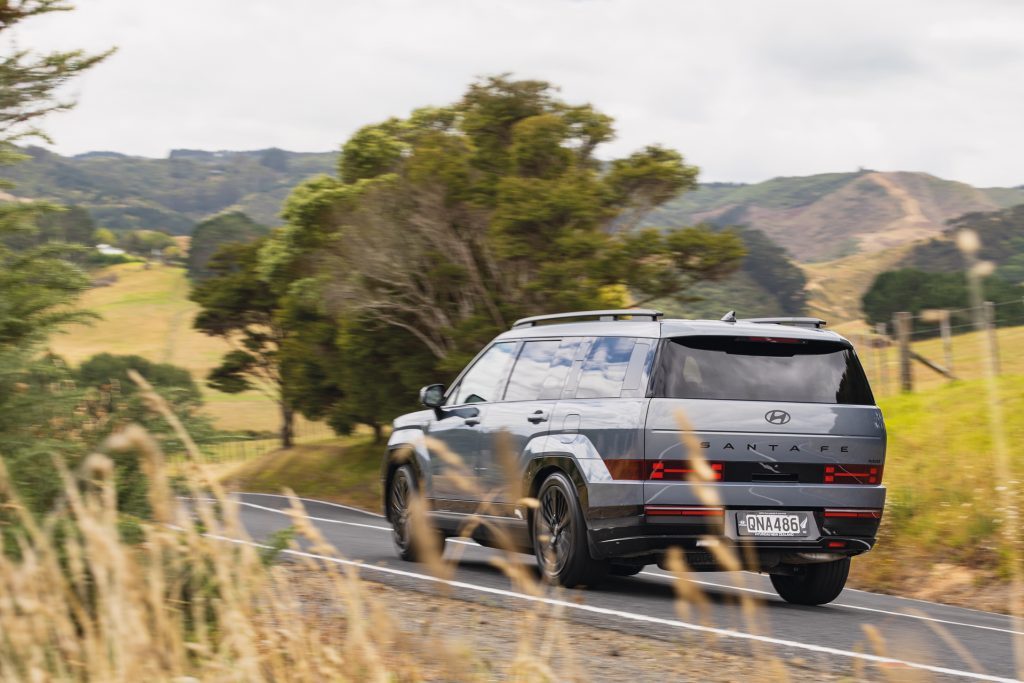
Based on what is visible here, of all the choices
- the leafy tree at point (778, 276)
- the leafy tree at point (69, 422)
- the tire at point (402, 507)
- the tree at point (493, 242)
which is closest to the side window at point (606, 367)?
the tire at point (402, 507)

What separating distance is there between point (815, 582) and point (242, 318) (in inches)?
1868

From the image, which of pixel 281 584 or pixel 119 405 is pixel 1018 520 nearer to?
pixel 119 405

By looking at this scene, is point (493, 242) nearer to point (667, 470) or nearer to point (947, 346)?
point (947, 346)

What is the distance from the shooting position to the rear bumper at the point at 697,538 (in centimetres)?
959

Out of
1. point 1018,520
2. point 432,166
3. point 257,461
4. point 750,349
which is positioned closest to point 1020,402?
point 1018,520

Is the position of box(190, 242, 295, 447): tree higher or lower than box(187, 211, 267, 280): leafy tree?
lower

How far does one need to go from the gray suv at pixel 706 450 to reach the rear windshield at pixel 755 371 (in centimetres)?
1

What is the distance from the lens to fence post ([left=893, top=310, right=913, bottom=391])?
23188 millimetres

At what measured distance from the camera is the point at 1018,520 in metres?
13.2

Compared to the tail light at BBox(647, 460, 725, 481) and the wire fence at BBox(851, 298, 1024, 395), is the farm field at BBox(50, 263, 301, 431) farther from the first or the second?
the tail light at BBox(647, 460, 725, 481)

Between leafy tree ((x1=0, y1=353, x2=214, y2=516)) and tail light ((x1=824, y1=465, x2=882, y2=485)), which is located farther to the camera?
tail light ((x1=824, y1=465, x2=882, y2=485))

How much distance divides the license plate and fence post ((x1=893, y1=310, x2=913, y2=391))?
14.0 m

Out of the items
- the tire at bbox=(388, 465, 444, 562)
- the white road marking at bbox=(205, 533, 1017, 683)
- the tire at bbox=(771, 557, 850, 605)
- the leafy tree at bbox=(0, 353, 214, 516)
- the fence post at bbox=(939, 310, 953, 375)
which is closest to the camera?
the white road marking at bbox=(205, 533, 1017, 683)

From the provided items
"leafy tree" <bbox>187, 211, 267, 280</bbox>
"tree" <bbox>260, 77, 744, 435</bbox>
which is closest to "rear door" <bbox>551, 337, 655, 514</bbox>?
"tree" <bbox>260, 77, 744, 435</bbox>
